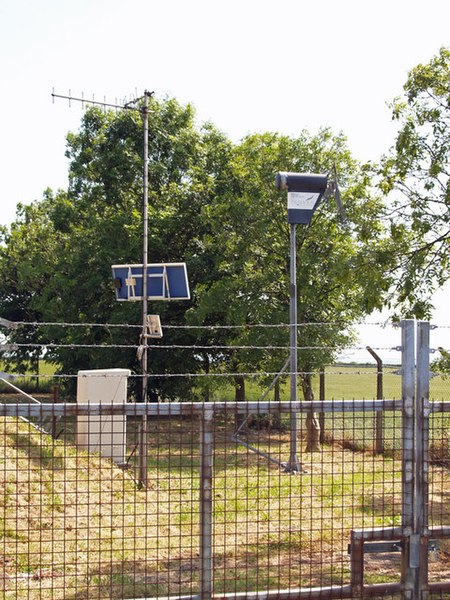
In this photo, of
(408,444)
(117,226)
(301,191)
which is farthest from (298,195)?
(117,226)

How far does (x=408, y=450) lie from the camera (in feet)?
16.4

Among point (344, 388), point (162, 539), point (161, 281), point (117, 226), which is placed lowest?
point (162, 539)

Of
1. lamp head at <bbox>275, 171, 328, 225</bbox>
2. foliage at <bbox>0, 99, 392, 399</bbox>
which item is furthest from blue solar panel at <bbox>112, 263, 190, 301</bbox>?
foliage at <bbox>0, 99, 392, 399</bbox>

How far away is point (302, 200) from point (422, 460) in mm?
9024

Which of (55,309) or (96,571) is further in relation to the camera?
(55,309)

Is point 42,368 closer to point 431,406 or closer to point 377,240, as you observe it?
point 377,240

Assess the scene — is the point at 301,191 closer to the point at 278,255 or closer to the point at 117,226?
the point at 278,255

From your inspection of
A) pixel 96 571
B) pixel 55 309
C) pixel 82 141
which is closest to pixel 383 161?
pixel 96 571

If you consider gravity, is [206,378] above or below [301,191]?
below

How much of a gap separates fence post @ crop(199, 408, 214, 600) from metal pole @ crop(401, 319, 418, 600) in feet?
4.09

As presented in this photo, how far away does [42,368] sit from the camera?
136 feet

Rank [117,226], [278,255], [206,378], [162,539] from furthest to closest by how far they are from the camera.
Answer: [117,226] → [206,378] → [278,255] → [162,539]

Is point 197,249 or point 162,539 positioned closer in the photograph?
point 162,539

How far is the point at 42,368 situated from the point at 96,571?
35.5 meters
